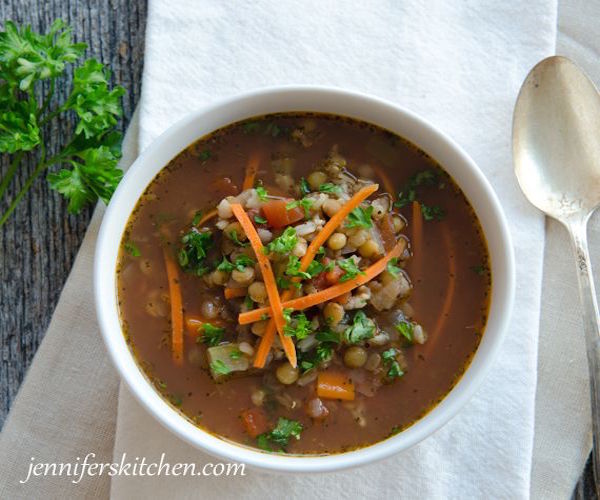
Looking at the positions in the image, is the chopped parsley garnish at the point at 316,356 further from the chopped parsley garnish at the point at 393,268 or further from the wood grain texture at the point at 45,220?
the wood grain texture at the point at 45,220

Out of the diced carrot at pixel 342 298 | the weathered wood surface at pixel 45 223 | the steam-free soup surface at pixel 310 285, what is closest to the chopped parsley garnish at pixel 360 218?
the steam-free soup surface at pixel 310 285

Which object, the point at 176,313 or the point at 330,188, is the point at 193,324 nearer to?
the point at 176,313

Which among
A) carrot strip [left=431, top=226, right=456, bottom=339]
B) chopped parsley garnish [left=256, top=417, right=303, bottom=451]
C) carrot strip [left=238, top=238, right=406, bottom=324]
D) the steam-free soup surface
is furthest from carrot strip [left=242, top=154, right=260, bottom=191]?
chopped parsley garnish [left=256, top=417, right=303, bottom=451]

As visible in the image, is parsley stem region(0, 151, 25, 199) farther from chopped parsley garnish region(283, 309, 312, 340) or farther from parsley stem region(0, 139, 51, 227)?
chopped parsley garnish region(283, 309, 312, 340)

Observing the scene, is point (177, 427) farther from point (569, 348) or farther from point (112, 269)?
point (569, 348)

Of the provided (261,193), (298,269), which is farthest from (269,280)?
(261,193)
